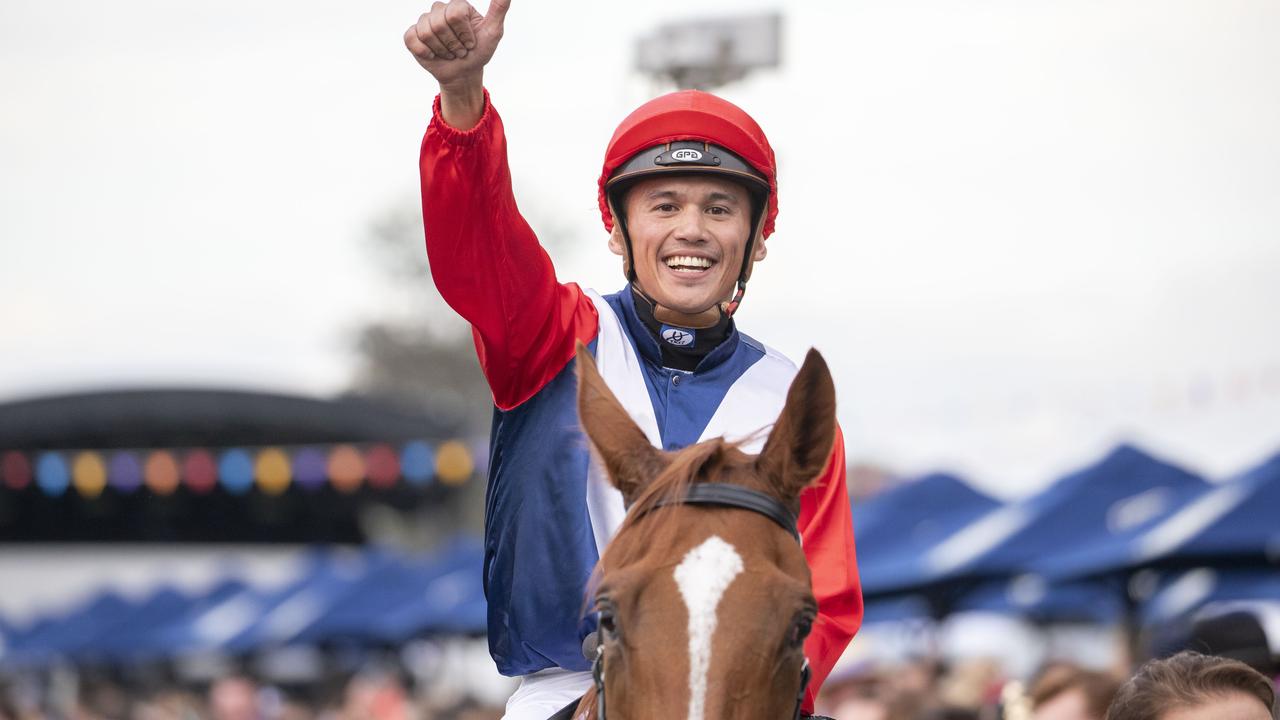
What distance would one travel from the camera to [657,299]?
10.5ft

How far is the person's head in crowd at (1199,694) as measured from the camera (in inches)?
120

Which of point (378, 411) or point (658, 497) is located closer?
point (658, 497)

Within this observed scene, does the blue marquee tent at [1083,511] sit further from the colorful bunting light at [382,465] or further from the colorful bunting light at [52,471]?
the colorful bunting light at [52,471]

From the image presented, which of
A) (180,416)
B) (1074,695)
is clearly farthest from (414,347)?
(1074,695)

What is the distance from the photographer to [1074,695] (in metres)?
4.83

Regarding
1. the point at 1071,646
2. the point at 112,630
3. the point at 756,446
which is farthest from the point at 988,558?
the point at 112,630

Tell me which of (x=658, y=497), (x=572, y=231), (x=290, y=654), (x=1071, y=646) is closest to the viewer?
(x=658, y=497)

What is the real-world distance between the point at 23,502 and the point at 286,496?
17.3 feet

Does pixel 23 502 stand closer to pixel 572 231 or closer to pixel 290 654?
pixel 290 654

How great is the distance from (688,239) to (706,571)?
0.98m

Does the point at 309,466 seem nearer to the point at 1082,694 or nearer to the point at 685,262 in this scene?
the point at 1082,694

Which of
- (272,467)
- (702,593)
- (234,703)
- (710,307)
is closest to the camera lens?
(702,593)

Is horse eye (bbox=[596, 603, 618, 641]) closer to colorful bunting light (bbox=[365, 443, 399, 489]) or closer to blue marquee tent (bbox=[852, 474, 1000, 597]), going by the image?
blue marquee tent (bbox=[852, 474, 1000, 597])

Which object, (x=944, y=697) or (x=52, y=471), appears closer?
(x=944, y=697)
